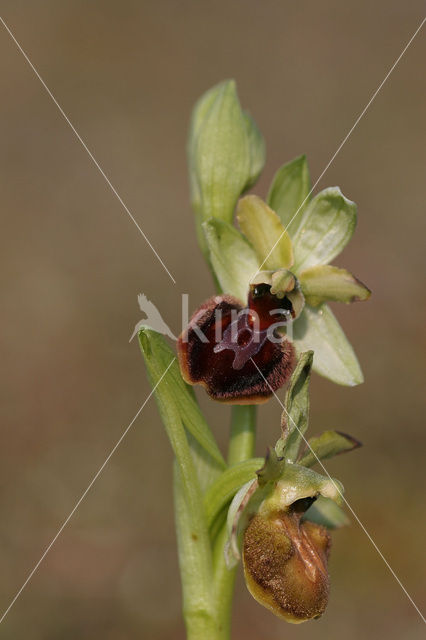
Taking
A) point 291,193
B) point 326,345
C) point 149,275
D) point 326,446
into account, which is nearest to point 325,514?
point 326,446

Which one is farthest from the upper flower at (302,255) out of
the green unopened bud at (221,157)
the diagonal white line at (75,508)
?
the diagonal white line at (75,508)

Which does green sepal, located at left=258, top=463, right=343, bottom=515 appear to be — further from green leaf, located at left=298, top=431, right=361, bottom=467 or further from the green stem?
the green stem

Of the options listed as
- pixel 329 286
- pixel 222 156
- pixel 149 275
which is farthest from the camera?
pixel 149 275

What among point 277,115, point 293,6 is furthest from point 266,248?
point 293,6

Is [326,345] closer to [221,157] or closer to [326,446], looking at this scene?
[326,446]

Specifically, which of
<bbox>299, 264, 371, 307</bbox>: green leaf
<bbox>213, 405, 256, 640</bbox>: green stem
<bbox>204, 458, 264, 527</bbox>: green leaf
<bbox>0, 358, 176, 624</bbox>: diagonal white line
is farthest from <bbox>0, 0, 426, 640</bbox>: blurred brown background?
<bbox>299, 264, 371, 307</bbox>: green leaf

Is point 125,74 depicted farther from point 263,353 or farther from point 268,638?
point 263,353
